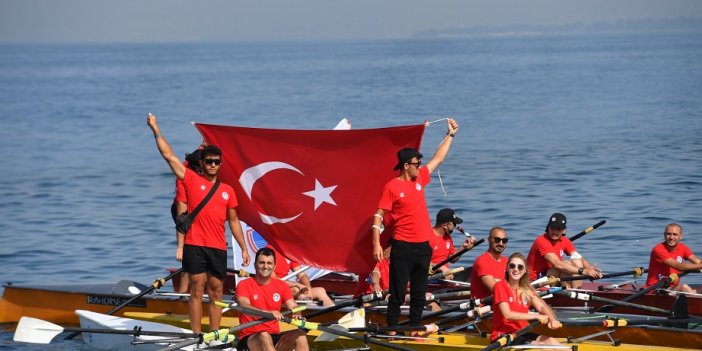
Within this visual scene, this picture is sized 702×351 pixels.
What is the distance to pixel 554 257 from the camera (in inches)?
721

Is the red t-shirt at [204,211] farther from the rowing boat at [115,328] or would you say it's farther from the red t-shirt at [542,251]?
the red t-shirt at [542,251]

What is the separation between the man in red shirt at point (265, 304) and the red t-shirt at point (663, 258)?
19.2 feet

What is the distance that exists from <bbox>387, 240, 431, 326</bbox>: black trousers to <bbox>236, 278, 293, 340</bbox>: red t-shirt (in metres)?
1.70

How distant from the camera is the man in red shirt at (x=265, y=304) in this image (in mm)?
14773

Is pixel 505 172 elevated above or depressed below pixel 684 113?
below

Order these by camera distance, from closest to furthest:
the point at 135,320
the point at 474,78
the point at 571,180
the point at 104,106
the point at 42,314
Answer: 1. the point at 135,320
2. the point at 42,314
3. the point at 571,180
4. the point at 104,106
5. the point at 474,78

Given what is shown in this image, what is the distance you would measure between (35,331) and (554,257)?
7.28 m

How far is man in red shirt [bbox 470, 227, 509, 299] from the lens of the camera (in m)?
16.1

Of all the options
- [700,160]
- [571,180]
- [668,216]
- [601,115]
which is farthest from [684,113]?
[668,216]

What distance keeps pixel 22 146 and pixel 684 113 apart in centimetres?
2926

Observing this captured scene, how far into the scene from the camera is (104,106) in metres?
82.1

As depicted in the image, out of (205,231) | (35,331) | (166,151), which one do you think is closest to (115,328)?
(35,331)

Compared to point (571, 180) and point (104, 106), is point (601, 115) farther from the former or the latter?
point (104, 106)

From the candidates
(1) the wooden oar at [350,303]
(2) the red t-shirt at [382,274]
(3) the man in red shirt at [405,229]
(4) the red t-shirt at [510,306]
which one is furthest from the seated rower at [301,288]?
(4) the red t-shirt at [510,306]
